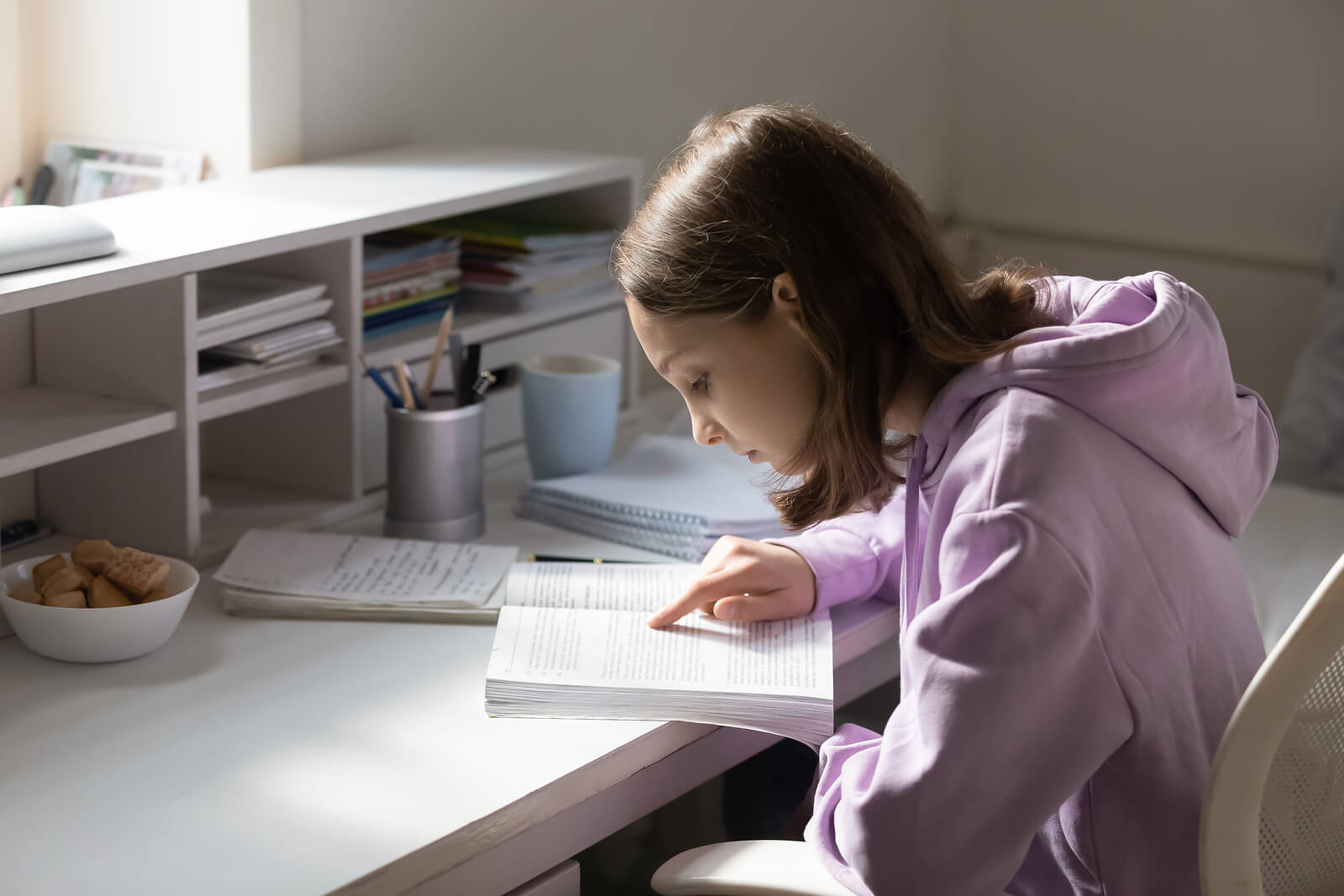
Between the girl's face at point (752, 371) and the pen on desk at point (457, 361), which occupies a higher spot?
the girl's face at point (752, 371)

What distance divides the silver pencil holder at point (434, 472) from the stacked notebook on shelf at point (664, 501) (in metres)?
0.10

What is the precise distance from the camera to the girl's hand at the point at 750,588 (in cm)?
117

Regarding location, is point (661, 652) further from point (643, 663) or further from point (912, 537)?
point (912, 537)

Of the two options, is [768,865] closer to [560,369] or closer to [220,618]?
[220,618]

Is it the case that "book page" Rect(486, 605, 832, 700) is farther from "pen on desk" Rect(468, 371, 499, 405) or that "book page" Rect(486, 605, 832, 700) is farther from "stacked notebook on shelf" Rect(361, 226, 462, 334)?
"stacked notebook on shelf" Rect(361, 226, 462, 334)

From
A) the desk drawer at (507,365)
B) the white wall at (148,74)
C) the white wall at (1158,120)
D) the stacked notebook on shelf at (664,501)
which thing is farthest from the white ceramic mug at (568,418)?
the white wall at (1158,120)

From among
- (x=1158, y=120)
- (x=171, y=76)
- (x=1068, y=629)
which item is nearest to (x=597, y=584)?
(x=1068, y=629)

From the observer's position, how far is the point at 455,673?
1122 mm

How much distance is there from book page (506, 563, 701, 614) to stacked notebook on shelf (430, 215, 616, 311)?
0.47 meters

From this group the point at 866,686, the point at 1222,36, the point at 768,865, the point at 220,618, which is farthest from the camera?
the point at 1222,36

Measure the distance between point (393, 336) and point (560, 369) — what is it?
0.62 ft

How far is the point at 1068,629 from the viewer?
821 millimetres

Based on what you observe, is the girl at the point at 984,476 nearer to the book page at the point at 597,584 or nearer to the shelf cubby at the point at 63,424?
the book page at the point at 597,584

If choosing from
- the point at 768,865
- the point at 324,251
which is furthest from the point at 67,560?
the point at 768,865
